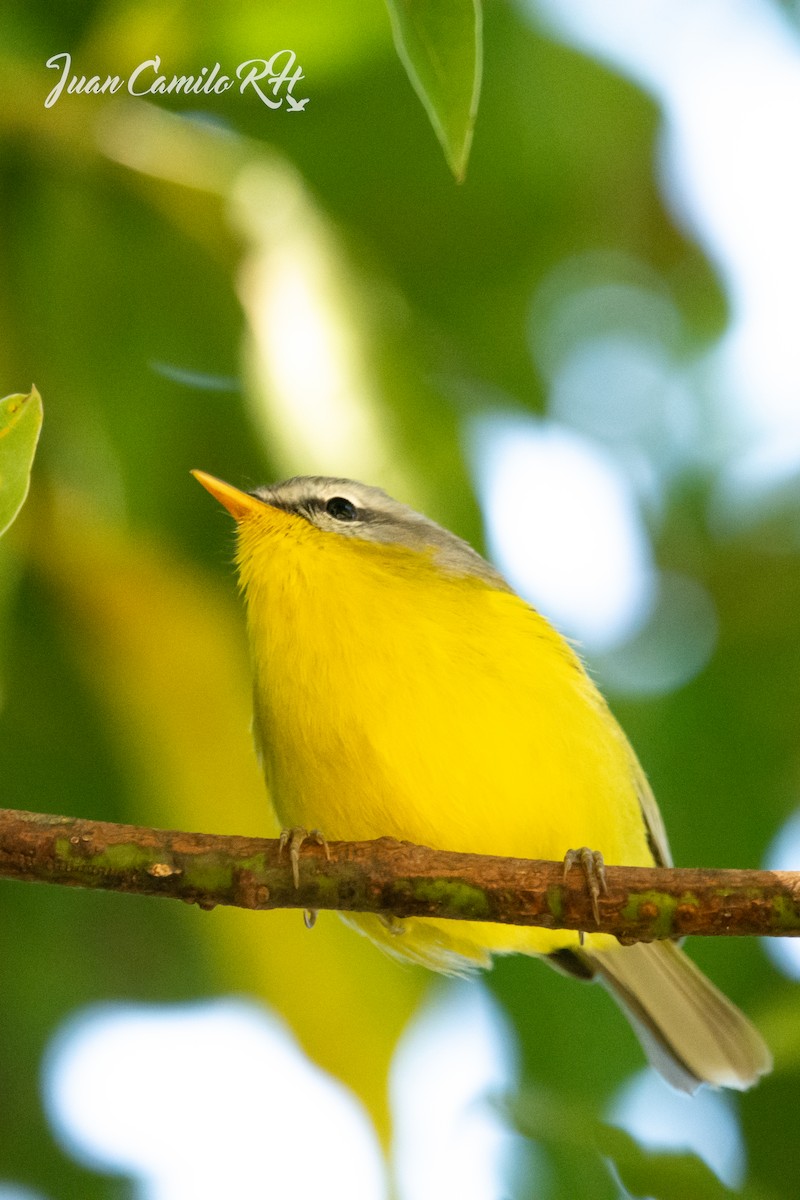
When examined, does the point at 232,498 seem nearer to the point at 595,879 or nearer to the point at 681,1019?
the point at 595,879

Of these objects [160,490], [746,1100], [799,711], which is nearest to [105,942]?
[160,490]

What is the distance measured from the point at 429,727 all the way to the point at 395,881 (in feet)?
3.11

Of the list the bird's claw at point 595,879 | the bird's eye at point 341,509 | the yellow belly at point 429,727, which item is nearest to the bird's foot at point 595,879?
the bird's claw at point 595,879

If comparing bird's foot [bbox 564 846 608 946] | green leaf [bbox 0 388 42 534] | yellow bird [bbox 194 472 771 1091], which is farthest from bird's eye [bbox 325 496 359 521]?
green leaf [bbox 0 388 42 534]

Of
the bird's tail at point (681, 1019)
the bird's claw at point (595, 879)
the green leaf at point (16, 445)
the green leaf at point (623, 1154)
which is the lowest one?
the green leaf at point (623, 1154)

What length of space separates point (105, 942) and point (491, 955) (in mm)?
1207

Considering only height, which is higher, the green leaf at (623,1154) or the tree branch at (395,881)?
the tree branch at (395,881)

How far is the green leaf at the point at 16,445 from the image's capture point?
6.33 feet

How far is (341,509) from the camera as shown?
4336mm

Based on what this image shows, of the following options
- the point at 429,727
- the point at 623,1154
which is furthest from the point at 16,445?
the point at 623,1154

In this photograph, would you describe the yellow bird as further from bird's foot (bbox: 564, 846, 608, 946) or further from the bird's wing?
bird's foot (bbox: 564, 846, 608, 946)

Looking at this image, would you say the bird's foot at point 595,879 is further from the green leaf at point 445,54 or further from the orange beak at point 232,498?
the orange beak at point 232,498

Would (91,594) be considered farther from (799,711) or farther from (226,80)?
(799,711)

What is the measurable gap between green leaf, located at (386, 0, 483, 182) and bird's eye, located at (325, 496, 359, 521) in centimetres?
253
